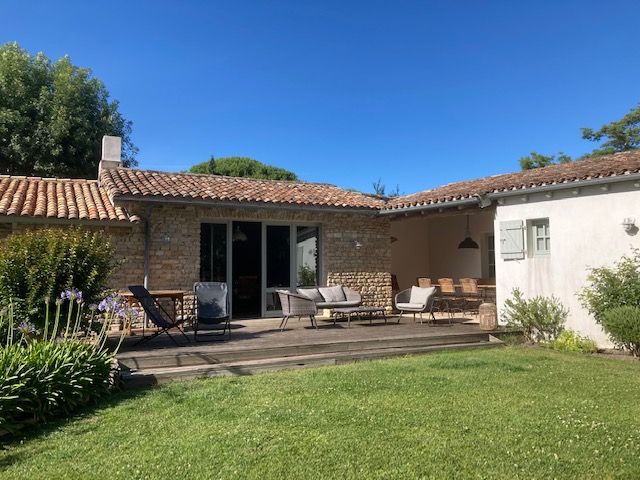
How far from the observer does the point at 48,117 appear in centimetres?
1928

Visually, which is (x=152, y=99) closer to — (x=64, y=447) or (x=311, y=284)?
(x=311, y=284)

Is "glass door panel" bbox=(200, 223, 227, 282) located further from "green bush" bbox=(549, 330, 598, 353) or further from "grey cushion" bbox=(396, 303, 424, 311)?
"green bush" bbox=(549, 330, 598, 353)

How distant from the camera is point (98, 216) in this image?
10.1m

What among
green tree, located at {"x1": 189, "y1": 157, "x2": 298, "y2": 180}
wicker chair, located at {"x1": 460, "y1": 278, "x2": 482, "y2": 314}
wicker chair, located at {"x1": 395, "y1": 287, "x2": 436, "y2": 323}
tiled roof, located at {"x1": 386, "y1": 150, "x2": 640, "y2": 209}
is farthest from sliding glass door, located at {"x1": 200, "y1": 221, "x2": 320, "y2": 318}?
green tree, located at {"x1": 189, "y1": 157, "x2": 298, "y2": 180}

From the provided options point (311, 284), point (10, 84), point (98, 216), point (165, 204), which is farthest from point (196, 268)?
point (10, 84)

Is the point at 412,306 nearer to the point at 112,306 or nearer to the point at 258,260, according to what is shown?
the point at 258,260

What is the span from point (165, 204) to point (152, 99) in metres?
6.99

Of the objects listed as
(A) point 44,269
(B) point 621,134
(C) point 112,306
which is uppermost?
(B) point 621,134

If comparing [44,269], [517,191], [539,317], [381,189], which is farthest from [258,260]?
[381,189]

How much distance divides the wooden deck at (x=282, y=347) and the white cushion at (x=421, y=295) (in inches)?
25.4

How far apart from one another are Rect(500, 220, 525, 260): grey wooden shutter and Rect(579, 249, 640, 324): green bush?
1.58m

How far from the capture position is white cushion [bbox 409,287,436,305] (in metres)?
11.2

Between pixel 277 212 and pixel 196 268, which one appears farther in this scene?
pixel 277 212

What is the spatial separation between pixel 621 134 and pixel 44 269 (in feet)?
103
